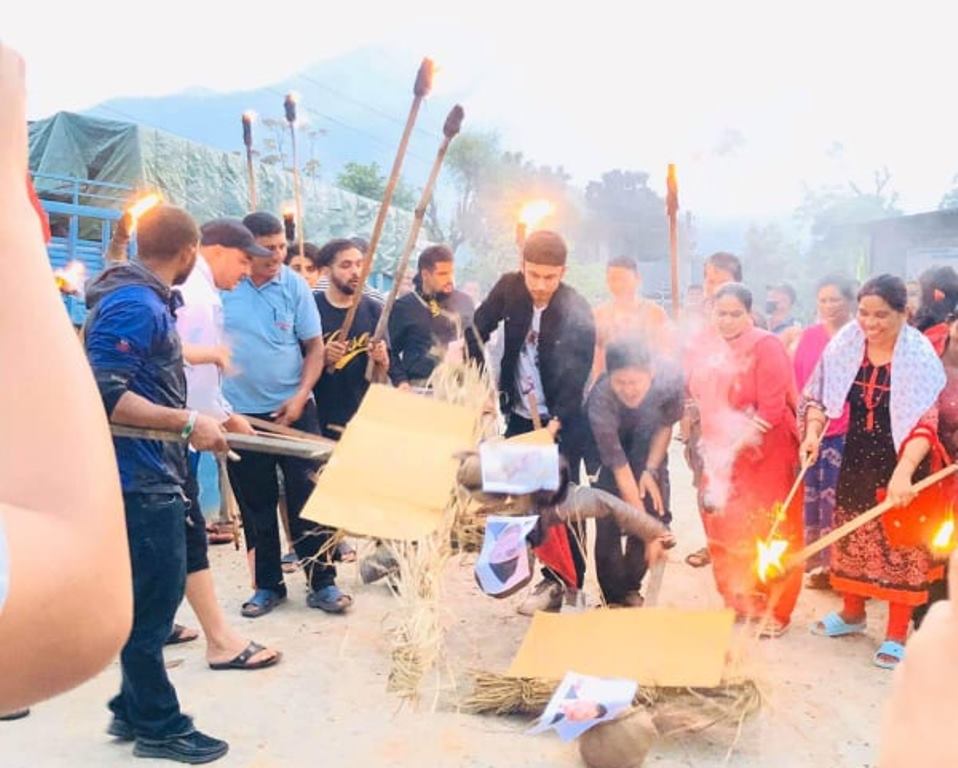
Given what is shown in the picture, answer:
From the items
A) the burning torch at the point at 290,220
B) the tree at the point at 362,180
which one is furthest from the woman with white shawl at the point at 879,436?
the tree at the point at 362,180

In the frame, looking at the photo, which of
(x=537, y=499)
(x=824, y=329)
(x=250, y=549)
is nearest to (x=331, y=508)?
(x=537, y=499)

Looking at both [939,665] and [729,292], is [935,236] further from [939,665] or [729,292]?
[939,665]

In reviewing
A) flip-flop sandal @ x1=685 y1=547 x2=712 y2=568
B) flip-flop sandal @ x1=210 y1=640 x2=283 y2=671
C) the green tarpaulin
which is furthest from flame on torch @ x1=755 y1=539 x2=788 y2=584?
the green tarpaulin

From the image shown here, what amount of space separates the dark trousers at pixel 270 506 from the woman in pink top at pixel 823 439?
2649mm

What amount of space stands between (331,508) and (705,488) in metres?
2.65

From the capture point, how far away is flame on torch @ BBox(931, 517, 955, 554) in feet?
13.7

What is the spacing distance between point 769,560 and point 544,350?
4.77ft

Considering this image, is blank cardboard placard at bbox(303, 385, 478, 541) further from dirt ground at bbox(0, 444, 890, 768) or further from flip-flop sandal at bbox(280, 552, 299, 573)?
flip-flop sandal at bbox(280, 552, 299, 573)

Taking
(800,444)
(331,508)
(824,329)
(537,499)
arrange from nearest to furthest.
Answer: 1. (331,508)
2. (537,499)
3. (800,444)
4. (824,329)

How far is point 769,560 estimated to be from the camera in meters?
4.42

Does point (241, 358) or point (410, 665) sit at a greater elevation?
point (241, 358)

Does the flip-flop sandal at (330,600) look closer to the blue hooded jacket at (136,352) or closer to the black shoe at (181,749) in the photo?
the black shoe at (181,749)

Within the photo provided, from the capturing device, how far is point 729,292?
4.81m

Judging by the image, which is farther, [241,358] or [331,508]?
[241,358]
